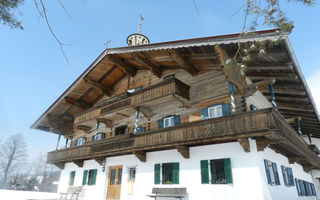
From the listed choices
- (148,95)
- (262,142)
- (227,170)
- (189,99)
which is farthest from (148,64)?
(262,142)

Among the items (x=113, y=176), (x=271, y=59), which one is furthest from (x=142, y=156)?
(x=271, y=59)

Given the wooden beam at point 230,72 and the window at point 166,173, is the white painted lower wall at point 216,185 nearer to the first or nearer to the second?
the window at point 166,173

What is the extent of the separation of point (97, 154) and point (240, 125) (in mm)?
10787

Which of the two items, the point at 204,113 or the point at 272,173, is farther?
the point at 204,113

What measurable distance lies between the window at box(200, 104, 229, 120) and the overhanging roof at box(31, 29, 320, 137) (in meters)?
2.36

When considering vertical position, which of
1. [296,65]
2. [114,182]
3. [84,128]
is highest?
[84,128]

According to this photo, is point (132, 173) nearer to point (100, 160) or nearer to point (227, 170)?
point (100, 160)

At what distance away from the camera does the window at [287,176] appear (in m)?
13.6

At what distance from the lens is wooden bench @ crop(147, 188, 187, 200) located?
11.9m

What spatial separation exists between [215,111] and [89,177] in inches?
461

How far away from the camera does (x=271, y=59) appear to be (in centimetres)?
1073

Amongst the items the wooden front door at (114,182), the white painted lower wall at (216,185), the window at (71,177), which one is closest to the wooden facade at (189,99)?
the white painted lower wall at (216,185)

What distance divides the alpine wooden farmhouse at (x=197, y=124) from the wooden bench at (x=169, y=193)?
0.19ft

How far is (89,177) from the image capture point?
1839 centimetres
